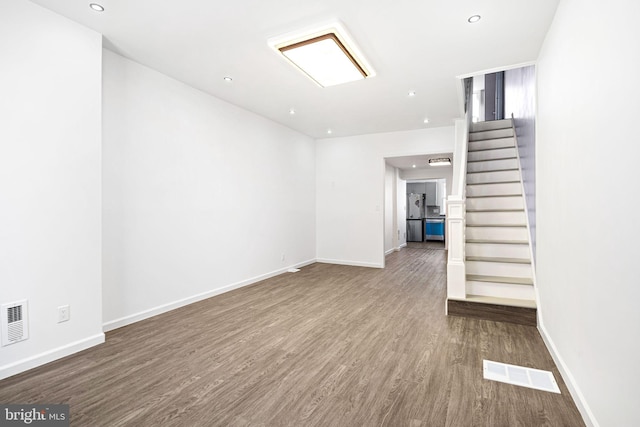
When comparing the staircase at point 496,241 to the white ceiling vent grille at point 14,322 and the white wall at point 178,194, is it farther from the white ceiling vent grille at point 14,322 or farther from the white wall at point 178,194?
the white ceiling vent grille at point 14,322

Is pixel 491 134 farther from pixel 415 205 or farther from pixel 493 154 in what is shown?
pixel 415 205

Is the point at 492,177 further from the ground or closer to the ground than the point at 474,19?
closer to the ground

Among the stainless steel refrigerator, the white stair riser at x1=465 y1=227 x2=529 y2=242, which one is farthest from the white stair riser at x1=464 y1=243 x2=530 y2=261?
the stainless steel refrigerator

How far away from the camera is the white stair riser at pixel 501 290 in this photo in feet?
10.5

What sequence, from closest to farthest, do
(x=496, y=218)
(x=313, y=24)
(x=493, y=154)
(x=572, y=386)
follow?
(x=572, y=386)
(x=313, y=24)
(x=496, y=218)
(x=493, y=154)

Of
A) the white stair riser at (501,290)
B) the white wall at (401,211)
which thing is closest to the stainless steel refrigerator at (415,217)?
the white wall at (401,211)

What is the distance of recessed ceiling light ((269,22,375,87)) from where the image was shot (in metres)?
2.45

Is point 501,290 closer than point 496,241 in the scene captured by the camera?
Yes

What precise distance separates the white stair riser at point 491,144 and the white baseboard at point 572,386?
3.63 m

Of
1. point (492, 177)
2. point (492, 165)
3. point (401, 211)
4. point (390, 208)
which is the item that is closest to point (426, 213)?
point (401, 211)

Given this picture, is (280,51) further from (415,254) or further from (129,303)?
(415,254)

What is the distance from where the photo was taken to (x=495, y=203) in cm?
422

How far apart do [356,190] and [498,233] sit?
9.45 feet

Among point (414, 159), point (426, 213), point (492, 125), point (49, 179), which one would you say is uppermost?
point (492, 125)
